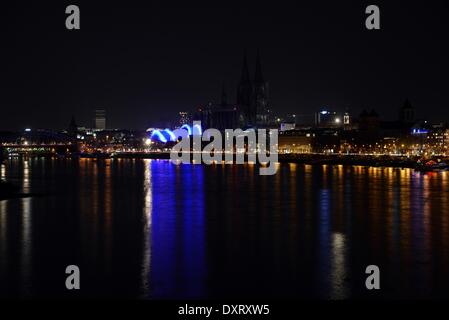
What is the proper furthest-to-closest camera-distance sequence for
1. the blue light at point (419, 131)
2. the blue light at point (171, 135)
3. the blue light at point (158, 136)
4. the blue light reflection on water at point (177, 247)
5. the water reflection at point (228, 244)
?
the blue light at point (158, 136), the blue light at point (171, 135), the blue light at point (419, 131), the water reflection at point (228, 244), the blue light reflection on water at point (177, 247)

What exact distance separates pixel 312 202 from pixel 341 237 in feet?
25.5

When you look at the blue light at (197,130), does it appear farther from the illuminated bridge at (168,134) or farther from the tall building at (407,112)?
the tall building at (407,112)

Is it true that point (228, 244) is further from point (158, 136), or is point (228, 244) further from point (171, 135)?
point (158, 136)

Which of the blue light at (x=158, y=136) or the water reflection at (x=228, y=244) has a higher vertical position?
the blue light at (x=158, y=136)

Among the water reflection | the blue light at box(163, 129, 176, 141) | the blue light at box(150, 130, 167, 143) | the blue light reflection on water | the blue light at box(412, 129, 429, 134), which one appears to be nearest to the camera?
the blue light reflection on water

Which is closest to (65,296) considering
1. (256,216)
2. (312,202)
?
(256,216)

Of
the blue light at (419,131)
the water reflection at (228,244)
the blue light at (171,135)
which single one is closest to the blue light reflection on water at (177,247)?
the water reflection at (228,244)

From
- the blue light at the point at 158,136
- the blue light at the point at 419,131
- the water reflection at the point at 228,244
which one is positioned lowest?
the water reflection at the point at 228,244

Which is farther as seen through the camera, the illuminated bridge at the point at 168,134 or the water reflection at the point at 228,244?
the illuminated bridge at the point at 168,134

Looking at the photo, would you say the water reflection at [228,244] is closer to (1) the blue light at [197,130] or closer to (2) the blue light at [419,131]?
(2) the blue light at [419,131]

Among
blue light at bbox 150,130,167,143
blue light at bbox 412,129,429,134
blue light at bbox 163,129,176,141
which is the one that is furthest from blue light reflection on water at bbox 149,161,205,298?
blue light at bbox 150,130,167,143

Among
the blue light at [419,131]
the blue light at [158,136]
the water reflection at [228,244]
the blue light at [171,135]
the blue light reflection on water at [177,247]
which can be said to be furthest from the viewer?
the blue light at [158,136]

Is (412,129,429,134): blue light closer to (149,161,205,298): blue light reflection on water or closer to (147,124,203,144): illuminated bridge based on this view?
(147,124,203,144): illuminated bridge
